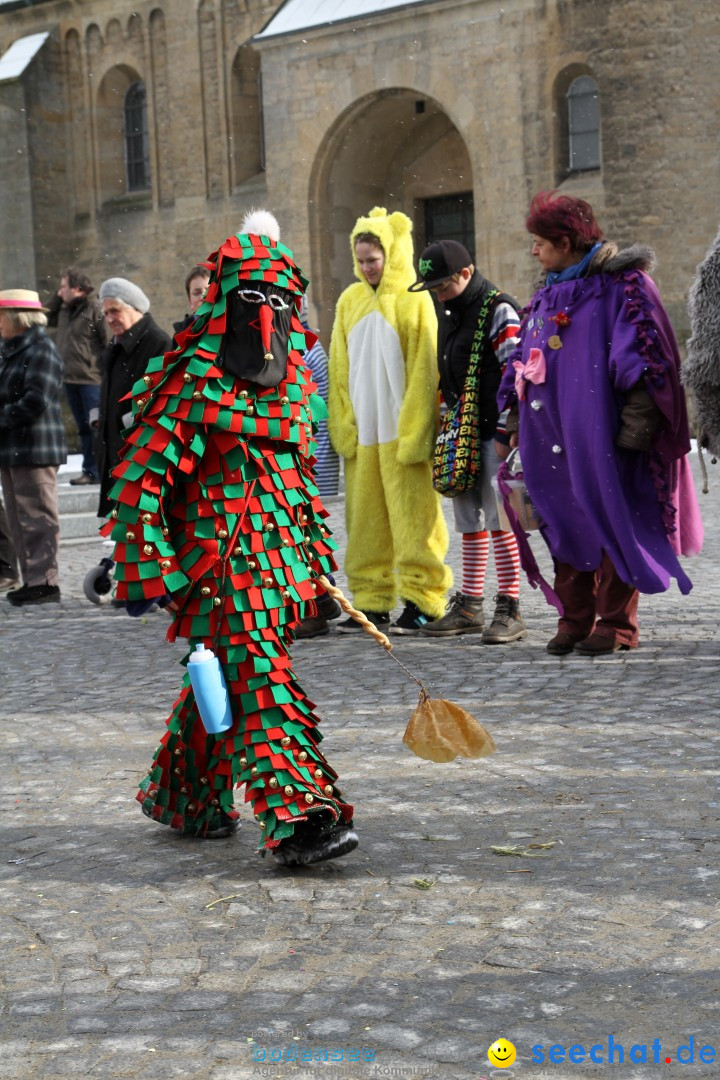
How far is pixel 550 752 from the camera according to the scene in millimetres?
5320

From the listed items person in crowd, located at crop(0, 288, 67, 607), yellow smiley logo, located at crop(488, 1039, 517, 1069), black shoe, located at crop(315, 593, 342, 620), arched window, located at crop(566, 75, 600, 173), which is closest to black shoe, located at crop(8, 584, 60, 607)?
person in crowd, located at crop(0, 288, 67, 607)

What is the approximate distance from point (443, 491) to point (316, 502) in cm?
334

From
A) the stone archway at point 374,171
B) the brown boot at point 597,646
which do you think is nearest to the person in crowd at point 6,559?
the brown boot at point 597,646

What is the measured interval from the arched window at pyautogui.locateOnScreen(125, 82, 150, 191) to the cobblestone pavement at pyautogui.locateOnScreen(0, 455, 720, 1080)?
89.1ft

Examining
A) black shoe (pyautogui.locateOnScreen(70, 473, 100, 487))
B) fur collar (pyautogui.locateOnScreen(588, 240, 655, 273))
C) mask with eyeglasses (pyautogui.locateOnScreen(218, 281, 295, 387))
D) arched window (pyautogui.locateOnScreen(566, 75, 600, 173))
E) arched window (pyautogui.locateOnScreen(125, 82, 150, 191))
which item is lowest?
black shoe (pyautogui.locateOnScreen(70, 473, 100, 487))

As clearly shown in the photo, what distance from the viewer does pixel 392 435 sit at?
8055mm

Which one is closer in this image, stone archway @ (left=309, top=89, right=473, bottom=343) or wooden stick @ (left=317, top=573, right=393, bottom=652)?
wooden stick @ (left=317, top=573, right=393, bottom=652)

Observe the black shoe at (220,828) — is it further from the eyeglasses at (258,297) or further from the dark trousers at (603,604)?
the dark trousers at (603,604)

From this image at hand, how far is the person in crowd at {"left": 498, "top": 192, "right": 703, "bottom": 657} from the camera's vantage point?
6.79 metres

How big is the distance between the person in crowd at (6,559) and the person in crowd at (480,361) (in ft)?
12.9

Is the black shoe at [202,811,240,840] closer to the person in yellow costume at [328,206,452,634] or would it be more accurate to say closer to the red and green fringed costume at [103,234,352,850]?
the red and green fringed costume at [103,234,352,850]

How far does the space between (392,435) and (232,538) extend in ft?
13.0

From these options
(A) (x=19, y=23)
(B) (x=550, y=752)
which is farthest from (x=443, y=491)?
(A) (x=19, y=23)

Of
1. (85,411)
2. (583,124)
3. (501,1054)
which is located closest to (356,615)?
(501,1054)
